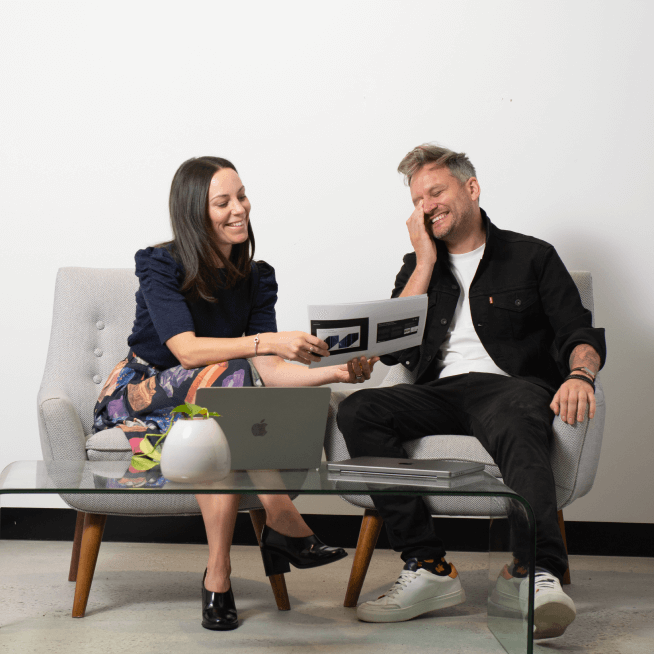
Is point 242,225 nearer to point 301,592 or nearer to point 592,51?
point 301,592

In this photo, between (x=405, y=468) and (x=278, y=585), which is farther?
(x=278, y=585)

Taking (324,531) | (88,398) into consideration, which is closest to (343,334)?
(88,398)

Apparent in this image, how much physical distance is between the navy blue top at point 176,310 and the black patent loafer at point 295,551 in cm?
53

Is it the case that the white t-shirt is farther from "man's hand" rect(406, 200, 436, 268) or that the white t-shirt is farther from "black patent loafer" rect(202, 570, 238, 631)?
"black patent loafer" rect(202, 570, 238, 631)

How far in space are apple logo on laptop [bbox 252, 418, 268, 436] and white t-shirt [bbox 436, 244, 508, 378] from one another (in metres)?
0.81

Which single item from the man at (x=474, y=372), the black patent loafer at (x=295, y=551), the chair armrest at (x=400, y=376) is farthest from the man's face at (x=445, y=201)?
the black patent loafer at (x=295, y=551)

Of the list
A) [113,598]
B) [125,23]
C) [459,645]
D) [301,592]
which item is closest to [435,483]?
[459,645]

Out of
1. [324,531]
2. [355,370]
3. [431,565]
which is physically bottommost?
[324,531]

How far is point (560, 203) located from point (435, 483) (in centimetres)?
155

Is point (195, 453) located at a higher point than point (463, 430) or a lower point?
higher

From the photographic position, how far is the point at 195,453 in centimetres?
118

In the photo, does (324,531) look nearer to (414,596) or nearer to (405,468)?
(414,596)

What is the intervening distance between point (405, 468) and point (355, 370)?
541 millimetres

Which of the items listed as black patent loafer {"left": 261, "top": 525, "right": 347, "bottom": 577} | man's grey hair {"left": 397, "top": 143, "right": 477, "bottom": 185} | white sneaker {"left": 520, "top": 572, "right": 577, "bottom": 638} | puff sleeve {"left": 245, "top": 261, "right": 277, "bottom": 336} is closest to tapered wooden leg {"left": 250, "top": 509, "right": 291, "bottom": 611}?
black patent loafer {"left": 261, "top": 525, "right": 347, "bottom": 577}
